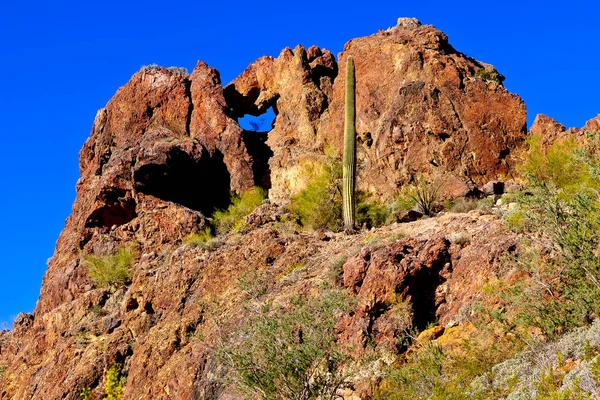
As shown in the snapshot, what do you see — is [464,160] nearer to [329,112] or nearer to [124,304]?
[329,112]

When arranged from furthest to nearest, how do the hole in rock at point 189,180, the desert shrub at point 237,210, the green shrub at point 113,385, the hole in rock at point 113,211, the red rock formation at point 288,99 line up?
the red rock formation at point 288,99
the hole in rock at point 189,180
the hole in rock at point 113,211
the desert shrub at point 237,210
the green shrub at point 113,385

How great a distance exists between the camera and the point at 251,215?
2723 centimetres

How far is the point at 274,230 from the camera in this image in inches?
949

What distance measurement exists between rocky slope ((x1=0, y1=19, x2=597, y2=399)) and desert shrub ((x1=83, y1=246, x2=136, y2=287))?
46 centimetres

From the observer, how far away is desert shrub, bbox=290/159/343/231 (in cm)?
2742

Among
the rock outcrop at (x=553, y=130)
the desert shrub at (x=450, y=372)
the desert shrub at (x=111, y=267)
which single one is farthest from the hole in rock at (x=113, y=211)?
the desert shrub at (x=450, y=372)

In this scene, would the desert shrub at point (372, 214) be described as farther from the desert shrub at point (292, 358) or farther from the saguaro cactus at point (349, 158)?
the desert shrub at point (292, 358)

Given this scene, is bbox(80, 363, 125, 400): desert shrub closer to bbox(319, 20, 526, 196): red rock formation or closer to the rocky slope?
the rocky slope

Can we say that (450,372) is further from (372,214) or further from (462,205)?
(372,214)

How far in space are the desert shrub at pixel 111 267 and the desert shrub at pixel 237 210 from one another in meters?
3.47

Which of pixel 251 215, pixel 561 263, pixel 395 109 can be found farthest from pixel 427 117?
pixel 561 263

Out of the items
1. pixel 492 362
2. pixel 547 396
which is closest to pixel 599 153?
pixel 492 362

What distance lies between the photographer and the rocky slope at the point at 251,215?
62.4ft

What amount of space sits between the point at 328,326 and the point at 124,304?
1117 centimetres
